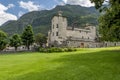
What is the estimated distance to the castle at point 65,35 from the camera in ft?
349

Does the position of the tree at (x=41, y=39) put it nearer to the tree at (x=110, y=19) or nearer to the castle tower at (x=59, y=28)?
the castle tower at (x=59, y=28)

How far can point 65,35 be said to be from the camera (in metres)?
111

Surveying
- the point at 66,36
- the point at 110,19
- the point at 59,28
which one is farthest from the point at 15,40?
the point at 110,19

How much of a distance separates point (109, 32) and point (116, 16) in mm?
1872

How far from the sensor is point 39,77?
2056 centimetres

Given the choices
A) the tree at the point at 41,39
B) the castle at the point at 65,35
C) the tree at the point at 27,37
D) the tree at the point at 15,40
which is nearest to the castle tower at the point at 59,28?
the castle at the point at 65,35

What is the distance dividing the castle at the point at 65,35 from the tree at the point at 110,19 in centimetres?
7333

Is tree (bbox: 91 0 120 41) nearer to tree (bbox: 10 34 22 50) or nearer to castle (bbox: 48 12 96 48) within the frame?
castle (bbox: 48 12 96 48)

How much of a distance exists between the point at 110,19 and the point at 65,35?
81.9m

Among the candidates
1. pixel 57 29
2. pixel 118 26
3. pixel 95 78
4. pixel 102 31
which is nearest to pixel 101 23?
pixel 102 31

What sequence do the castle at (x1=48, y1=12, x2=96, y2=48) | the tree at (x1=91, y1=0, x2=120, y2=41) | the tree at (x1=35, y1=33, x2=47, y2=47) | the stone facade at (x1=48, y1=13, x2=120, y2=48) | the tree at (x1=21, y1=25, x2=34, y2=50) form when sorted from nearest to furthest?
the tree at (x1=91, y1=0, x2=120, y2=41)
the tree at (x1=21, y1=25, x2=34, y2=50)
the stone facade at (x1=48, y1=13, x2=120, y2=48)
the castle at (x1=48, y1=12, x2=96, y2=48)
the tree at (x1=35, y1=33, x2=47, y2=47)

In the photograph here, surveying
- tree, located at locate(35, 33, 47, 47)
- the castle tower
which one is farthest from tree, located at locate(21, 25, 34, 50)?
tree, located at locate(35, 33, 47, 47)

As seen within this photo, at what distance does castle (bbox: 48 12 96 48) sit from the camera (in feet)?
349

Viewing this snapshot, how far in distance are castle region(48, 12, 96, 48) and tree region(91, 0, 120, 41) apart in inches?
2887
